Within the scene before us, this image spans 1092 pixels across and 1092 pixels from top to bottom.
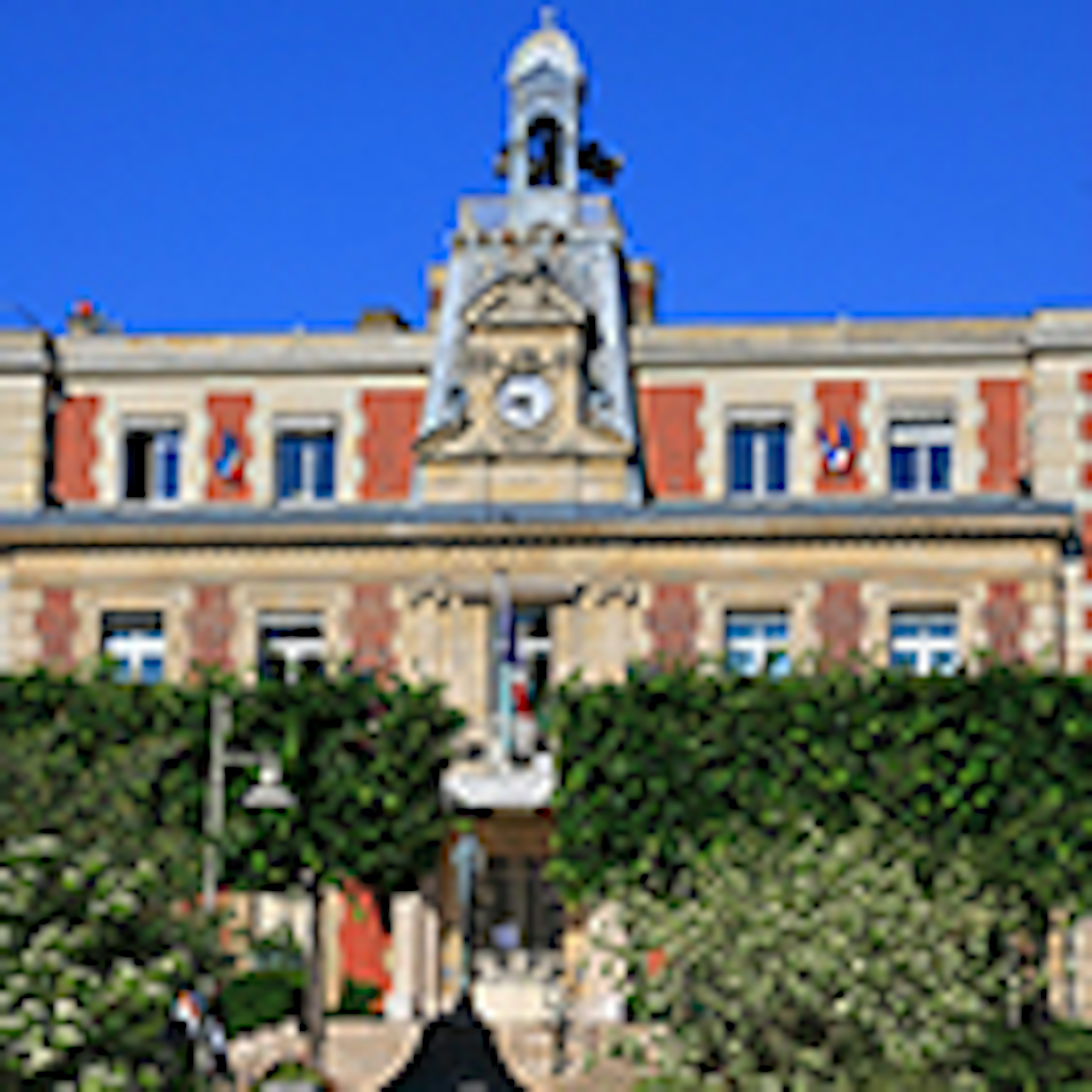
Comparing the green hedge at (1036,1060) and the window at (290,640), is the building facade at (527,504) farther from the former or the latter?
the green hedge at (1036,1060)

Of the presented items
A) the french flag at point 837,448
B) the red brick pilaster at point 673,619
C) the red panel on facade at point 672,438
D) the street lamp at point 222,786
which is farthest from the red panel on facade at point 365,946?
the french flag at point 837,448

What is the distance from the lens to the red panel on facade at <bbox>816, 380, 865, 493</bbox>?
1838 inches

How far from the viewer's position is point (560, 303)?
46.8 m

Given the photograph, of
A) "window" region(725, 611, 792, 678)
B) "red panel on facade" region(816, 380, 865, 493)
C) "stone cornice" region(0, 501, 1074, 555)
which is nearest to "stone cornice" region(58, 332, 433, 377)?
"stone cornice" region(0, 501, 1074, 555)

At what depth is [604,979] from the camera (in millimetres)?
42781

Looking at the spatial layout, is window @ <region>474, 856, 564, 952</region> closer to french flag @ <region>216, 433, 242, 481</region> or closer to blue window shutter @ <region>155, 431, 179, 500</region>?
french flag @ <region>216, 433, 242, 481</region>

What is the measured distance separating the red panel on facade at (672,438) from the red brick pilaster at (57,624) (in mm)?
10489

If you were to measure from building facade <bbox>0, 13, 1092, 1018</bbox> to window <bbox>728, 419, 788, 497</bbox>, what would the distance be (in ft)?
0.15

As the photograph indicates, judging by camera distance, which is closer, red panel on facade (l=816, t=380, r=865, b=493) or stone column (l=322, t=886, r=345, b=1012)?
stone column (l=322, t=886, r=345, b=1012)

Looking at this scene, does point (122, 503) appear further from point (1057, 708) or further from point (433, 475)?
point (1057, 708)

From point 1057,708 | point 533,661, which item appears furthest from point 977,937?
point 533,661

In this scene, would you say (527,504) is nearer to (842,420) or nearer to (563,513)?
(563,513)

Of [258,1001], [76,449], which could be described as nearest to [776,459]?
[76,449]

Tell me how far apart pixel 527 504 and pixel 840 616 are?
5746 mm
